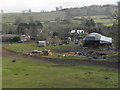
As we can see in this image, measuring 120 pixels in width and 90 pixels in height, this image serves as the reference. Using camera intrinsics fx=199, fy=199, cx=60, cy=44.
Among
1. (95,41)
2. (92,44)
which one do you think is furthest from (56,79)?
(95,41)

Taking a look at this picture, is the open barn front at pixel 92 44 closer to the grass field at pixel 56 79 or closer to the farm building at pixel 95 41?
the farm building at pixel 95 41

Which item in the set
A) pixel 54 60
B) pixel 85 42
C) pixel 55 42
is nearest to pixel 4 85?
pixel 54 60

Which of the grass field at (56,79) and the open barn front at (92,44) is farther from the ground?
the open barn front at (92,44)

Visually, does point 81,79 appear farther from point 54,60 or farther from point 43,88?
point 54,60

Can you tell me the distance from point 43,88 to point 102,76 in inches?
317

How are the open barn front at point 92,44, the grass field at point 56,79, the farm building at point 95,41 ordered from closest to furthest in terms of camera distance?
the grass field at point 56,79 < the farm building at point 95,41 < the open barn front at point 92,44

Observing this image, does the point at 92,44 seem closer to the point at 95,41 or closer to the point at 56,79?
the point at 95,41

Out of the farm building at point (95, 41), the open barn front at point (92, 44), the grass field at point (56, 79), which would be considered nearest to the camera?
the grass field at point (56, 79)

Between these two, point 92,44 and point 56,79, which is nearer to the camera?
point 56,79

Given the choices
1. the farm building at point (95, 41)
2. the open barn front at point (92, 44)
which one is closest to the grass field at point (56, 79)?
the open barn front at point (92, 44)

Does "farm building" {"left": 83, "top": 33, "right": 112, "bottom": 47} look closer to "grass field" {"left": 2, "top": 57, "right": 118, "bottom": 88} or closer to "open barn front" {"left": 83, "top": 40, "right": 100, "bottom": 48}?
"open barn front" {"left": 83, "top": 40, "right": 100, "bottom": 48}

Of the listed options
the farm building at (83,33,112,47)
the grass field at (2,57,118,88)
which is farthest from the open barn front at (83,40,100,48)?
the grass field at (2,57,118,88)

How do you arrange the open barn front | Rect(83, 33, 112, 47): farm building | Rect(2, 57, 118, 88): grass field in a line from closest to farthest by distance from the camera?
1. Rect(2, 57, 118, 88): grass field
2. Rect(83, 33, 112, 47): farm building
3. the open barn front

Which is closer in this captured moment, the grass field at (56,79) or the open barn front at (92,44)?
the grass field at (56,79)
